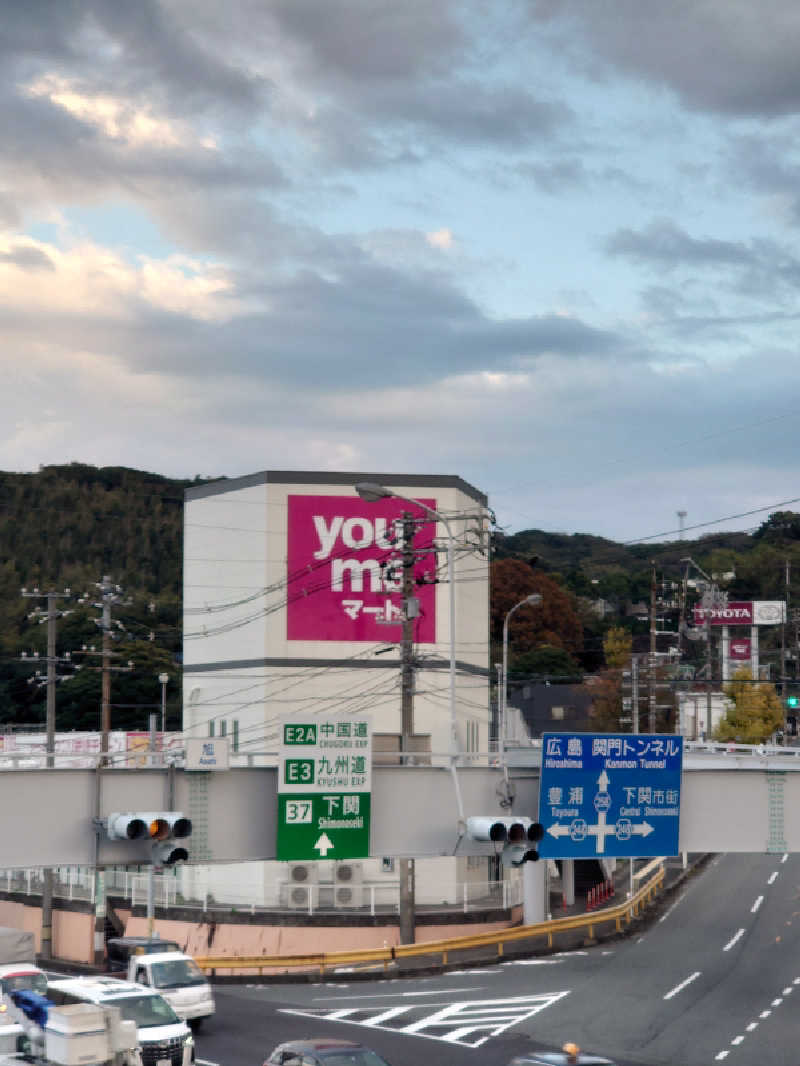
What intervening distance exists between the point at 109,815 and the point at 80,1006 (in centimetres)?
533

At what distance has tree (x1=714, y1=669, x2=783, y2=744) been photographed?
327 feet

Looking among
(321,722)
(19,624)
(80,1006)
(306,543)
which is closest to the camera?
(80,1006)

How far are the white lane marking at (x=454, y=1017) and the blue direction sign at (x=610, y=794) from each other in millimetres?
6304

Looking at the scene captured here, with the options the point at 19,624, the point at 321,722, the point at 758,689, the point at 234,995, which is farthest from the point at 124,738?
the point at 19,624

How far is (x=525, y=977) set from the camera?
157 ft

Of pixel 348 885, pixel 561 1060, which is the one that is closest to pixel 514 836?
pixel 561 1060

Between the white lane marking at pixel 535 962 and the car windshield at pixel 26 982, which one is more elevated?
the car windshield at pixel 26 982

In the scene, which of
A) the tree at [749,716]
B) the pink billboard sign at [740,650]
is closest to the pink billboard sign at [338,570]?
the tree at [749,716]

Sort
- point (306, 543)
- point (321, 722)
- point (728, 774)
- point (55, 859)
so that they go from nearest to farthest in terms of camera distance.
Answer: point (55, 859) < point (321, 722) < point (728, 774) < point (306, 543)

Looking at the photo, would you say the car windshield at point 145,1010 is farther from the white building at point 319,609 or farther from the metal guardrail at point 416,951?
the white building at point 319,609

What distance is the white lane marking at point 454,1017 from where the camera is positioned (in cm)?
3834

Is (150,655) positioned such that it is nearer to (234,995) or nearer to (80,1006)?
(234,995)

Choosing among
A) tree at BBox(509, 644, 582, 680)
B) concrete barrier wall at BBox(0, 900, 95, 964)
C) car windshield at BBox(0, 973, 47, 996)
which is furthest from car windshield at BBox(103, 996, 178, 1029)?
tree at BBox(509, 644, 582, 680)

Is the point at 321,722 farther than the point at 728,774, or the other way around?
the point at 728,774
